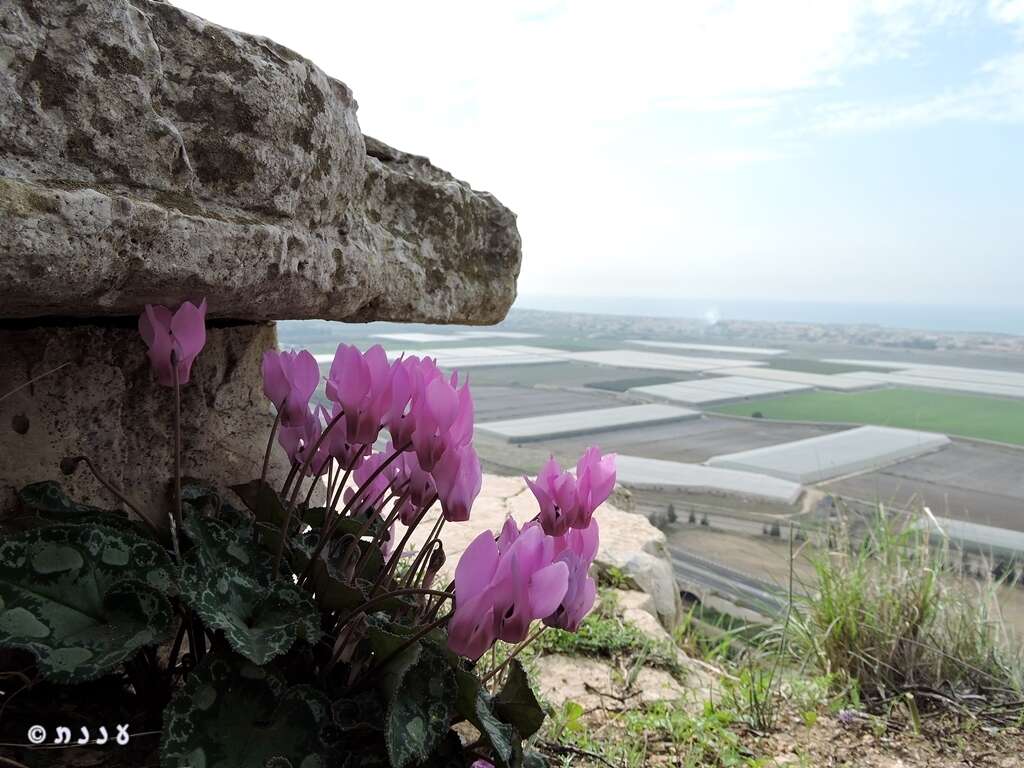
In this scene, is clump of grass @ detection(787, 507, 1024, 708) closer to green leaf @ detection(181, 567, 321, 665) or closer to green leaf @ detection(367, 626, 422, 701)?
green leaf @ detection(367, 626, 422, 701)

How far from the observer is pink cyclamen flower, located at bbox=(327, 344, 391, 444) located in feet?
3.60

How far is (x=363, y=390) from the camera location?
1.11 meters

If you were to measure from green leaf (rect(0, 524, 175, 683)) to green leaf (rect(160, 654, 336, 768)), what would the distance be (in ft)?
0.27

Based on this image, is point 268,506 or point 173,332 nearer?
point 173,332

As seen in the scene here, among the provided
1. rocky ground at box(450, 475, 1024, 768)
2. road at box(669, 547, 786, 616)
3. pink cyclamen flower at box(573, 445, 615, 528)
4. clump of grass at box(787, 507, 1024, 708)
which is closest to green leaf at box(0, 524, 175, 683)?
pink cyclamen flower at box(573, 445, 615, 528)

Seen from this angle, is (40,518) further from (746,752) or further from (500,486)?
(500,486)

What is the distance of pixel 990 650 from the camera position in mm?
2928

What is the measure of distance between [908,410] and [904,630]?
1187 cm

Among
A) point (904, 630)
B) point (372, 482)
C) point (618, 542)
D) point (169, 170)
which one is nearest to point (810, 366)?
point (618, 542)

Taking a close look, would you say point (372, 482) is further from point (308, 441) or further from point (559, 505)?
point (559, 505)

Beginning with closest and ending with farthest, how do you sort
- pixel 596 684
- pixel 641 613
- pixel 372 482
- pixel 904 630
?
pixel 372 482 < pixel 596 684 < pixel 904 630 < pixel 641 613

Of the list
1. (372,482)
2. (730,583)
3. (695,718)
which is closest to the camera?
(372,482)

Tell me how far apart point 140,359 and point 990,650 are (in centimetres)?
297

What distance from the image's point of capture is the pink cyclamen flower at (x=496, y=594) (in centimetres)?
91
